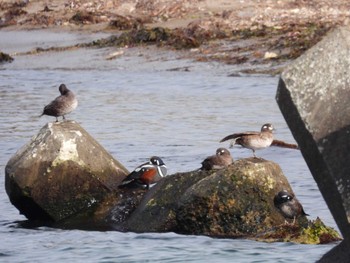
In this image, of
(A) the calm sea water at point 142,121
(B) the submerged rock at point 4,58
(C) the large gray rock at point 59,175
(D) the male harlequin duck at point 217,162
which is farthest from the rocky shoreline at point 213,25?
(C) the large gray rock at point 59,175

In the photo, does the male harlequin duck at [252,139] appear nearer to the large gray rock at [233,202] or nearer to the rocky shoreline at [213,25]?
the large gray rock at [233,202]

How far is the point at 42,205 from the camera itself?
12.6 m

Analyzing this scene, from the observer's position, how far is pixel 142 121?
21688 mm

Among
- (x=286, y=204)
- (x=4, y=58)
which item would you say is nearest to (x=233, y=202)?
(x=286, y=204)

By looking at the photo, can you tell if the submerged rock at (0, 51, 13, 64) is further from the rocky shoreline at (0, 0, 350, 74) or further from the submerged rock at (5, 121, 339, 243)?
the submerged rock at (5, 121, 339, 243)

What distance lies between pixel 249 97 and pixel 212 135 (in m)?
4.23

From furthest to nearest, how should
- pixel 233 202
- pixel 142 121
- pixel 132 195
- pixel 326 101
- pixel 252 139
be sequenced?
pixel 142 121
pixel 252 139
pixel 132 195
pixel 233 202
pixel 326 101

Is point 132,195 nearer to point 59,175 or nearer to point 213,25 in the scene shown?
point 59,175

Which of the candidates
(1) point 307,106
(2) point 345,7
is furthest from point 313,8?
(1) point 307,106

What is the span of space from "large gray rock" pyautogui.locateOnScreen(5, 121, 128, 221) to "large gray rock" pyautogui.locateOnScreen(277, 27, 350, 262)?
226 inches

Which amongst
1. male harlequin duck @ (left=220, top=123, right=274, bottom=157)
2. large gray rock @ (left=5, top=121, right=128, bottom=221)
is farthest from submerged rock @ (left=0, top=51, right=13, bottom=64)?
large gray rock @ (left=5, top=121, right=128, bottom=221)

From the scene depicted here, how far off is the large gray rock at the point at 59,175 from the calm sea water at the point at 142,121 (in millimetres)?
374

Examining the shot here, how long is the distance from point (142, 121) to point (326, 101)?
48.1ft

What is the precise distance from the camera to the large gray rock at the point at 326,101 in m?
7.14
